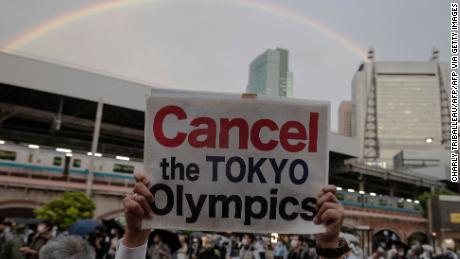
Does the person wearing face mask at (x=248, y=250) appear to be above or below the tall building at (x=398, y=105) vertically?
below

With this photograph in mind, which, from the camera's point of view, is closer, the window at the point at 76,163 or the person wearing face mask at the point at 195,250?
the person wearing face mask at the point at 195,250

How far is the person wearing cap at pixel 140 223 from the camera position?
224 cm

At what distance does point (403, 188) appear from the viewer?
67125mm

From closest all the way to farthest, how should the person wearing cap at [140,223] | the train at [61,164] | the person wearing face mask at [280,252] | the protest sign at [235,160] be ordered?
the person wearing cap at [140,223] → the protest sign at [235,160] → the person wearing face mask at [280,252] → the train at [61,164]

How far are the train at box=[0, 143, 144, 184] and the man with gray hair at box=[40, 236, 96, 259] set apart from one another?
105ft

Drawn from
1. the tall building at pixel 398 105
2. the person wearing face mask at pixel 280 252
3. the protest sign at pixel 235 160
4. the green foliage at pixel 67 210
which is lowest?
the person wearing face mask at pixel 280 252

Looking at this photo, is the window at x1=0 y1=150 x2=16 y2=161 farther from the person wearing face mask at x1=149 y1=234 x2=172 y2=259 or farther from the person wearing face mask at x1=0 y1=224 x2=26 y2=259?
the person wearing face mask at x1=149 y1=234 x2=172 y2=259

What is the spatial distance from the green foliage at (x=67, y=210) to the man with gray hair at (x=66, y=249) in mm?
26541

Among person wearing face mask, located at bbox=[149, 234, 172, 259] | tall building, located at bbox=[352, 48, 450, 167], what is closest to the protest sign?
person wearing face mask, located at bbox=[149, 234, 172, 259]

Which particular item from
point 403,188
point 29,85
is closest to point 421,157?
point 403,188

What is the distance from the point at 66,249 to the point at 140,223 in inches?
34.0

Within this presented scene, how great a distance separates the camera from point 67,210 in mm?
28375

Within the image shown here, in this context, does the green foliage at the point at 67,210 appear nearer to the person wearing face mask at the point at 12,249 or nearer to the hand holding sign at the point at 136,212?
the person wearing face mask at the point at 12,249

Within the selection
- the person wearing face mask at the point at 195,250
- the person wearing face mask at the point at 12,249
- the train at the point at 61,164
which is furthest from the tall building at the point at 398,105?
the person wearing face mask at the point at 12,249
